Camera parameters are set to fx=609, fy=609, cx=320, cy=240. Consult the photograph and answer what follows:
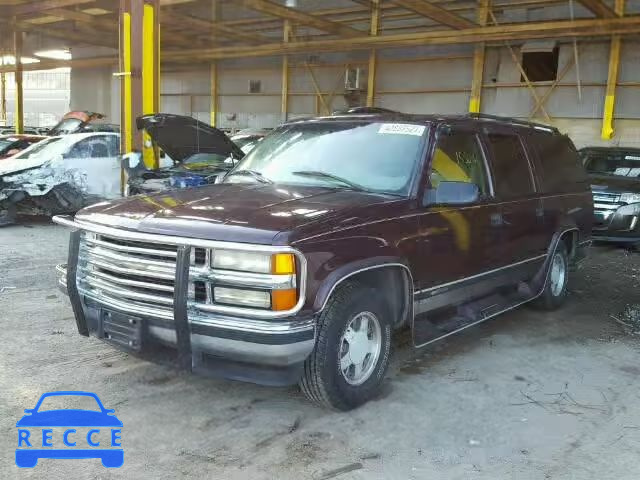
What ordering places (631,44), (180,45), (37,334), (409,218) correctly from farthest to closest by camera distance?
(180,45), (631,44), (37,334), (409,218)

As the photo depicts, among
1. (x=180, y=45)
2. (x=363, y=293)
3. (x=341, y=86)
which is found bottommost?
(x=363, y=293)

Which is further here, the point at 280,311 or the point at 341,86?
the point at 341,86

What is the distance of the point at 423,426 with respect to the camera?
361 centimetres

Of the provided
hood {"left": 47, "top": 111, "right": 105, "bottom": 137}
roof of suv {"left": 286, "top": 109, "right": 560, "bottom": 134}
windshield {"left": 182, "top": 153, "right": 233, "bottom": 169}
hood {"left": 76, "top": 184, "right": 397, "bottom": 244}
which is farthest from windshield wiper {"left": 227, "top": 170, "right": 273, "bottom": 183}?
hood {"left": 47, "top": 111, "right": 105, "bottom": 137}

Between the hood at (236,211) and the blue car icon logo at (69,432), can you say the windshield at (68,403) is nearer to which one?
the blue car icon logo at (69,432)

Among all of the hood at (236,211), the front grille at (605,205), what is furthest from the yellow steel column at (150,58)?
the front grille at (605,205)

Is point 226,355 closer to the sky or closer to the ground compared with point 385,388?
closer to the sky

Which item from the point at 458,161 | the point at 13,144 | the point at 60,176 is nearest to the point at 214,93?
the point at 13,144

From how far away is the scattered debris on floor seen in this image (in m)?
5.72

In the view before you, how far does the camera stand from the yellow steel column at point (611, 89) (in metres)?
14.5

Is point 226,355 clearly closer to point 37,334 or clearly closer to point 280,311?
point 280,311

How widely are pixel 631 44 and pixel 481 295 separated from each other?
12.4m

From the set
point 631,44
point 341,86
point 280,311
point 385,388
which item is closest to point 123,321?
point 280,311

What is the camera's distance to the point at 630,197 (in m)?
9.40
